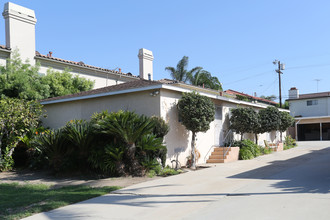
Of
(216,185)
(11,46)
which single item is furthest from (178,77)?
(216,185)

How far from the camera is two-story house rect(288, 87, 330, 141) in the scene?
129 feet

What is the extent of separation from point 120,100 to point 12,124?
4671 mm

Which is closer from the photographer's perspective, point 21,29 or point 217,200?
point 217,200

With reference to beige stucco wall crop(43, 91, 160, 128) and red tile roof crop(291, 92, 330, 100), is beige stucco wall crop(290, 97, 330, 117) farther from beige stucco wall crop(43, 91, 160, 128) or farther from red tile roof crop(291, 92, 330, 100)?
beige stucco wall crop(43, 91, 160, 128)

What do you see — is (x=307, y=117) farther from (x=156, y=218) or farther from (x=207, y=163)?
(x=156, y=218)

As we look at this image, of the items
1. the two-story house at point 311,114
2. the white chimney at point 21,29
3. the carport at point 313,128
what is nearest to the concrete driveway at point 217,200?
the white chimney at point 21,29

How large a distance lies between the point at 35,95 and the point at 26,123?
13.8 ft

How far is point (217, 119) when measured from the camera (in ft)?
55.5

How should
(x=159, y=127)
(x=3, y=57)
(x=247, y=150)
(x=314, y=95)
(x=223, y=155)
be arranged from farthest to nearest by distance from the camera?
(x=314, y=95) < (x=3, y=57) < (x=247, y=150) < (x=223, y=155) < (x=159, y=127)

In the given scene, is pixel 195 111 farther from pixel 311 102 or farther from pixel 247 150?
pixel 311 102

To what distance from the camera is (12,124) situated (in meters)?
13.2

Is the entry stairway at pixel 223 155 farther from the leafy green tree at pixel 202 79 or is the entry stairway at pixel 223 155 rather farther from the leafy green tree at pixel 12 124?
the leafy green tree at pixel 202 79

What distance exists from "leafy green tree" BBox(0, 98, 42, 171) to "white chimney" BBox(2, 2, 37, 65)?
7714 millimetres

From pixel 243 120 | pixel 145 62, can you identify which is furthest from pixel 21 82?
pixel 243 120
